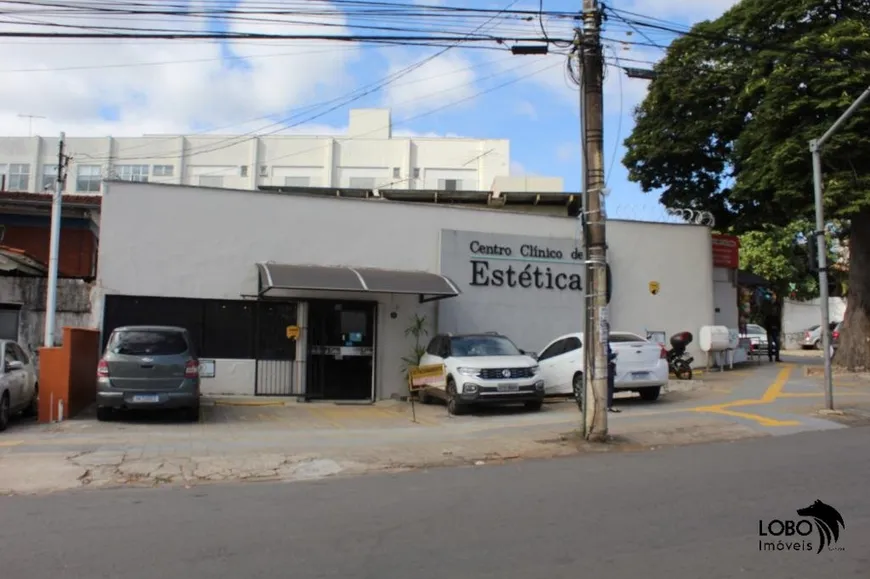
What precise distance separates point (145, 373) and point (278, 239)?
5949 millimetres

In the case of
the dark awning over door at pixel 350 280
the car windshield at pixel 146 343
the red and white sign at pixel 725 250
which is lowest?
the car windshield at pixel 146 343

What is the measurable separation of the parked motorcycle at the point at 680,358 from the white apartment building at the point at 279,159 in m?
40.5

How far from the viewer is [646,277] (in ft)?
71.3

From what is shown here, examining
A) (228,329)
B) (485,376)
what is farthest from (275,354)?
(485,376)

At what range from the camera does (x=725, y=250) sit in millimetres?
24047

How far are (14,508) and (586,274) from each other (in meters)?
8.14

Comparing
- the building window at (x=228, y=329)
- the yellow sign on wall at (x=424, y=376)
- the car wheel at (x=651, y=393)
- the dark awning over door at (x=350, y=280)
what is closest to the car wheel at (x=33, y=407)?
the building window at (x=228, y=329)

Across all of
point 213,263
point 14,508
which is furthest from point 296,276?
point 14,508

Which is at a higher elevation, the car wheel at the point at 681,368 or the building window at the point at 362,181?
the building window at the point at 362,181

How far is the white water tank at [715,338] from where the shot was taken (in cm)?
2159

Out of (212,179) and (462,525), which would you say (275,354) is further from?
(212,179)

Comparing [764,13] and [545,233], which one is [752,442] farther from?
[764,13]

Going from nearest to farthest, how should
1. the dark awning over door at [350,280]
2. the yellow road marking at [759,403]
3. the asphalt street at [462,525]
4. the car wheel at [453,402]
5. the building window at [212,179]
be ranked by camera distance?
the asphalt street at [462,525]
the yellow road marking at [759,403]
the car wheel at [453,402]
the dark awning over door at [350,280]
the building window at [212,179]

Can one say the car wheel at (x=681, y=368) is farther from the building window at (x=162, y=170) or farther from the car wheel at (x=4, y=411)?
the building window at (x=162, y=170)
